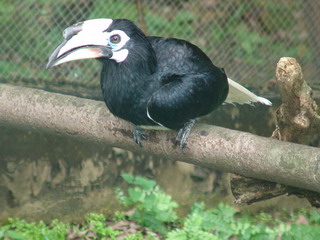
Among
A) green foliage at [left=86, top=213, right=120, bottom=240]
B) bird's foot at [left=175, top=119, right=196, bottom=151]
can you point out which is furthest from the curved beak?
green foliage at [left=86, top=213, right=120, bottom=240]

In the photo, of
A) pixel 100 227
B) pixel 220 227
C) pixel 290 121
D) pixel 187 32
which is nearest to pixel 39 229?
pixel 100 227

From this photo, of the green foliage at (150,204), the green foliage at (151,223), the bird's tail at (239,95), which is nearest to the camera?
the bird's tail at (239,95)

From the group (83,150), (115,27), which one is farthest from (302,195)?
(83,150)

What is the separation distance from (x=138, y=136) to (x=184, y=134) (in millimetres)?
230

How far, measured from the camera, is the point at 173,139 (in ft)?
10.2

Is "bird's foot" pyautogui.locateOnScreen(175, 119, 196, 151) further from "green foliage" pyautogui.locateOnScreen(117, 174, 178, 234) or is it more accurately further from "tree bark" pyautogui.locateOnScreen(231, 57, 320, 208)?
"green foliage" pyautogui.locateOnScreen(117, 174, 178, 234)

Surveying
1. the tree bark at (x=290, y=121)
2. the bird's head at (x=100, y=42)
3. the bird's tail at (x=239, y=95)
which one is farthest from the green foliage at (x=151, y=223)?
the bird's head at (x=100, y=42)

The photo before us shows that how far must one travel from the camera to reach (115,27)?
10.1 feet

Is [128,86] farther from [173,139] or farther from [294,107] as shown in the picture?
[294,107]

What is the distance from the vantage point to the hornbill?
9.82 ft

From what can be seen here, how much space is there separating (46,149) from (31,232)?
0.52 m

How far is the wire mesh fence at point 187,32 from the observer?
4.06 m

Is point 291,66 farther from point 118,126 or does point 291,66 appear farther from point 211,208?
point 211,208

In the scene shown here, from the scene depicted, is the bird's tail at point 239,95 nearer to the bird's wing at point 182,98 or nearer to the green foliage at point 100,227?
the bird's wing at point 182,98
